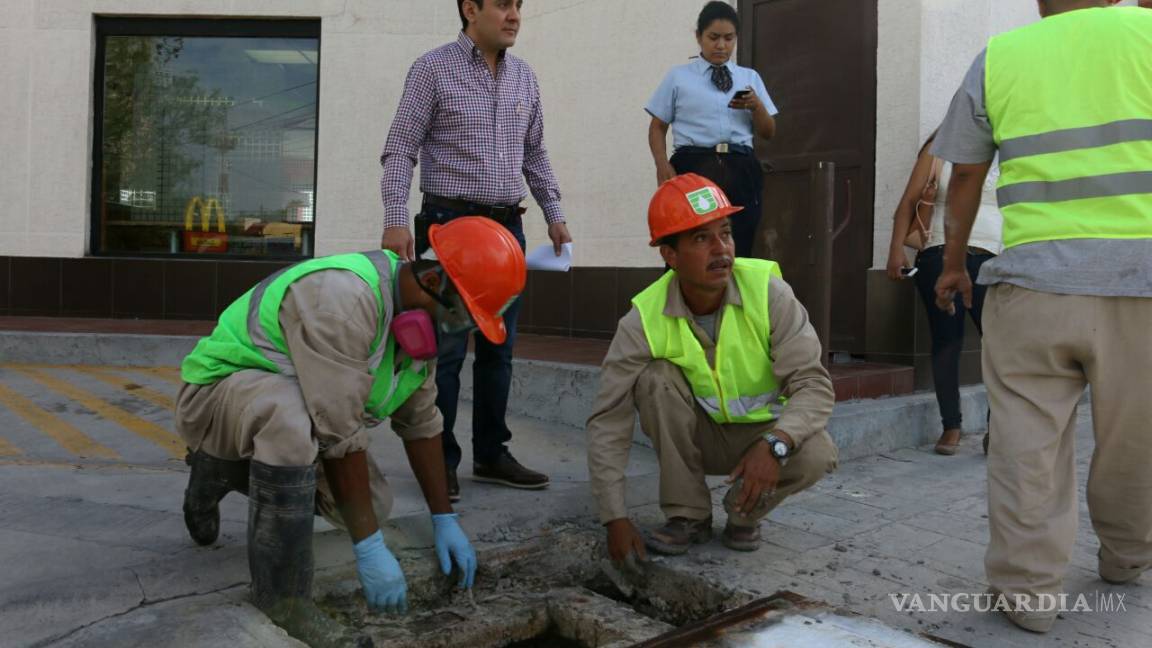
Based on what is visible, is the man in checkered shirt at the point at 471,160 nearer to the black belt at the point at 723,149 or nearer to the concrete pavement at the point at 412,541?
the concrete pavement at the point at 412,541

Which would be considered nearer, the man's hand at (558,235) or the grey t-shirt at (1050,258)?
the grey t-shirt at (1050,258)

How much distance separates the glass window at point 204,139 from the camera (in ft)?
25.4

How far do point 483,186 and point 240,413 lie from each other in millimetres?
1371

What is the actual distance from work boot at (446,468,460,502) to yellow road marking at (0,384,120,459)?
64.0 inches

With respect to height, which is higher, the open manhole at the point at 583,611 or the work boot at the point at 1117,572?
the work boot at the point at 1117,572

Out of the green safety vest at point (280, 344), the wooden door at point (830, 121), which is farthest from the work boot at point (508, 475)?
the wooden door at point (830, 121)

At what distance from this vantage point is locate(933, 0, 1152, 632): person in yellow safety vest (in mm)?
2320

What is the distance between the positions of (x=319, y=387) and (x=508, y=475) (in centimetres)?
135

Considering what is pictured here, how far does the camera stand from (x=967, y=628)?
237 cm

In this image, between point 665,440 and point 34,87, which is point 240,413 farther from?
point 34,87

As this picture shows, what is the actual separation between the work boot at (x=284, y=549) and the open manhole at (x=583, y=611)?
0.57 ft

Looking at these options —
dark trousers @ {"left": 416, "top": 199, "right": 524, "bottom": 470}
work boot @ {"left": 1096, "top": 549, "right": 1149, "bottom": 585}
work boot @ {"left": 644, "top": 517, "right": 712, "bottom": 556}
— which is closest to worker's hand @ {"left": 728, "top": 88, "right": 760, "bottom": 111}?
dark trousers @ {"left": 416, "top": 199, "right": 524, "bottom": 470}

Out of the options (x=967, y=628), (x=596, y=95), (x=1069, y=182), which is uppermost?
(x=596, y=95)

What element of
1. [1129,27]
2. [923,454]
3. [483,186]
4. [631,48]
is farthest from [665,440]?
[631,48]
